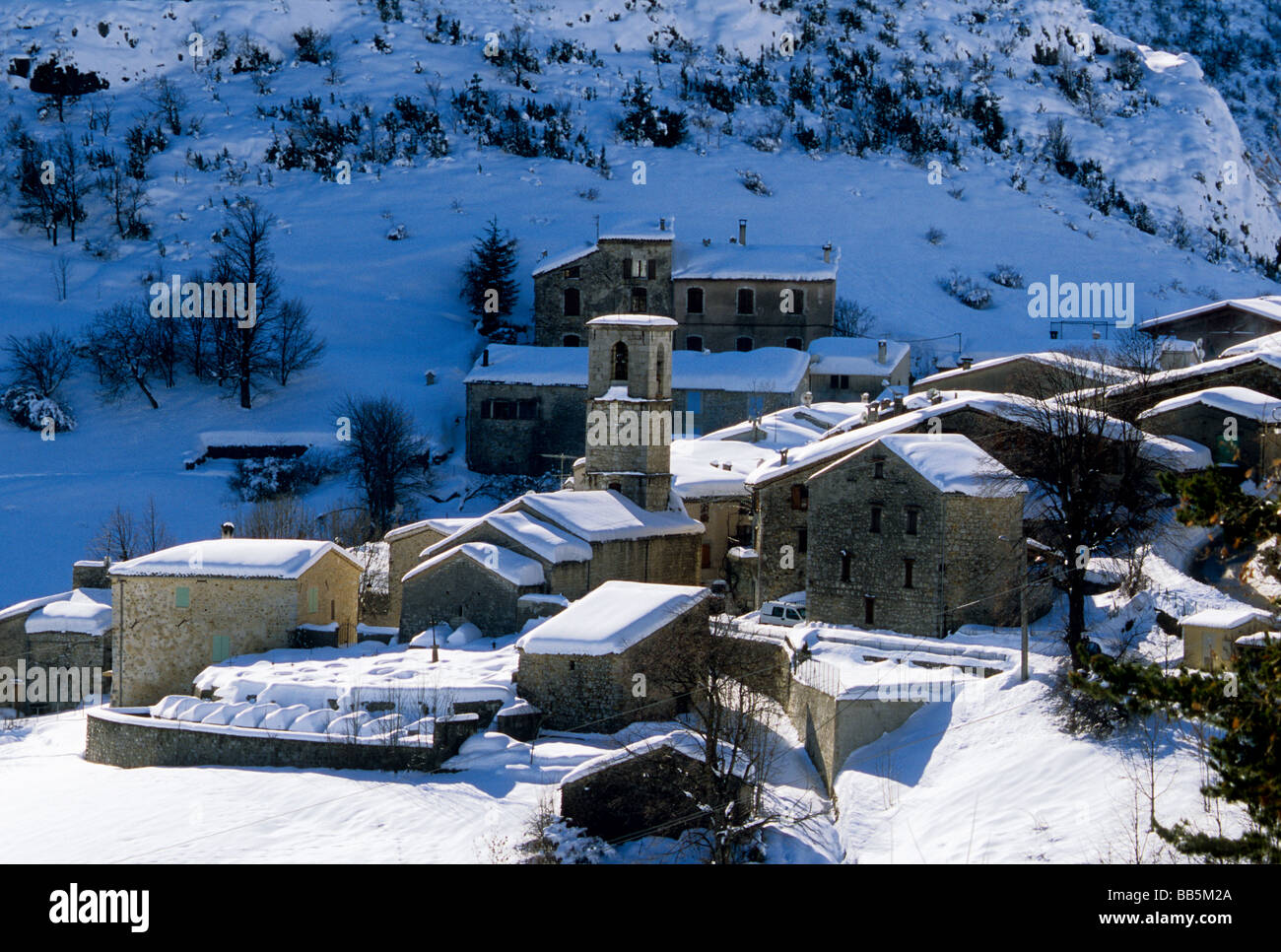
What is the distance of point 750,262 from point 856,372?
7.28 metres

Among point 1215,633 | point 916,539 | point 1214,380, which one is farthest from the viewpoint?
point 1214,380

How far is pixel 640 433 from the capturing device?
39.0m

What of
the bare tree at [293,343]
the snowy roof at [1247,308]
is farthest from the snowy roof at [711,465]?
the bare tree at [293,343]

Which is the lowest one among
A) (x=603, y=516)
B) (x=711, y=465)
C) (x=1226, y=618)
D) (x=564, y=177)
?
(x=603, y=516)

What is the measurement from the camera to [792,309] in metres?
59.4

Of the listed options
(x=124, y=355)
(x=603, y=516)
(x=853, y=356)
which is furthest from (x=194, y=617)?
(x=124, y=355)

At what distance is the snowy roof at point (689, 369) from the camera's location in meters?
52.9

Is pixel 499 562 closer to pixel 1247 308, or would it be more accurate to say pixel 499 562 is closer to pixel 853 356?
pixel 853 356

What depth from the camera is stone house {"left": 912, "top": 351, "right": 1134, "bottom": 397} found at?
4131 cm

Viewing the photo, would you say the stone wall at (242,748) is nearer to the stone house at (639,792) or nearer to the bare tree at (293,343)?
the stone house at (639,792)

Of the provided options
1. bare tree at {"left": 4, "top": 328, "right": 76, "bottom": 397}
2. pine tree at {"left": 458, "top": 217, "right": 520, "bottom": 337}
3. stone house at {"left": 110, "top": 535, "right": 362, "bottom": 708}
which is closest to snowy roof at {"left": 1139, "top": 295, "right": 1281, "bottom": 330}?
pine tree at {"left": 458, "top": 217, "right": 520, "bottom": 337}

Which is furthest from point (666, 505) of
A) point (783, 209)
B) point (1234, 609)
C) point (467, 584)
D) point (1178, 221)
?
point (1178, 221)

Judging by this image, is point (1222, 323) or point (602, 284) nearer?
point (1222, 323)

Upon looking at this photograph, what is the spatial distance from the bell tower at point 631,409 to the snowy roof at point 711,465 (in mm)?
718
